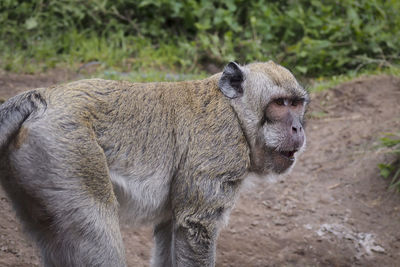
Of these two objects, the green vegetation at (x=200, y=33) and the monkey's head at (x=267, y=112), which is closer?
the monkey's head at (x=267, y=112)

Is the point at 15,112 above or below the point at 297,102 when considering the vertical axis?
above

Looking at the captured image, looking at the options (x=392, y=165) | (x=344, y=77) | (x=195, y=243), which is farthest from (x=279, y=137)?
(x=344, y=77)

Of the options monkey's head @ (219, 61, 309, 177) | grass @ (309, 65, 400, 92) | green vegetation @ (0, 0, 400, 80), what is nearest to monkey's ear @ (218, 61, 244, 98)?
monkey's head @ (219, 61, 309, 177)

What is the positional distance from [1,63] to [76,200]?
17.1 ft

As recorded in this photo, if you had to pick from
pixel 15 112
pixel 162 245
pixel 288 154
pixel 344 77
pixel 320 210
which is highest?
pixel 15 112

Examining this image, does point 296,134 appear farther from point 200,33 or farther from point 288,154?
point 200,33

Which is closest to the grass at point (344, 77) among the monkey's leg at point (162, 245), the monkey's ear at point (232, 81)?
the monkey's ear at point (232, 81)

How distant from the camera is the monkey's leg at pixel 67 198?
13.0ft

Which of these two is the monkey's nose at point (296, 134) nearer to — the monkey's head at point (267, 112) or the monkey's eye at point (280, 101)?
the monkey's head at point (267, 112)

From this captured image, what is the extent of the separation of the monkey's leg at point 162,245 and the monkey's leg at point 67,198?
1.08m

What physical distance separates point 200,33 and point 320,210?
4466 mm

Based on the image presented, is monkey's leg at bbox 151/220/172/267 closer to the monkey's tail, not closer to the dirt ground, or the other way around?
the dirt ground

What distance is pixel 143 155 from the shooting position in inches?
182

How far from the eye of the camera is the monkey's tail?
4078 millimetres
